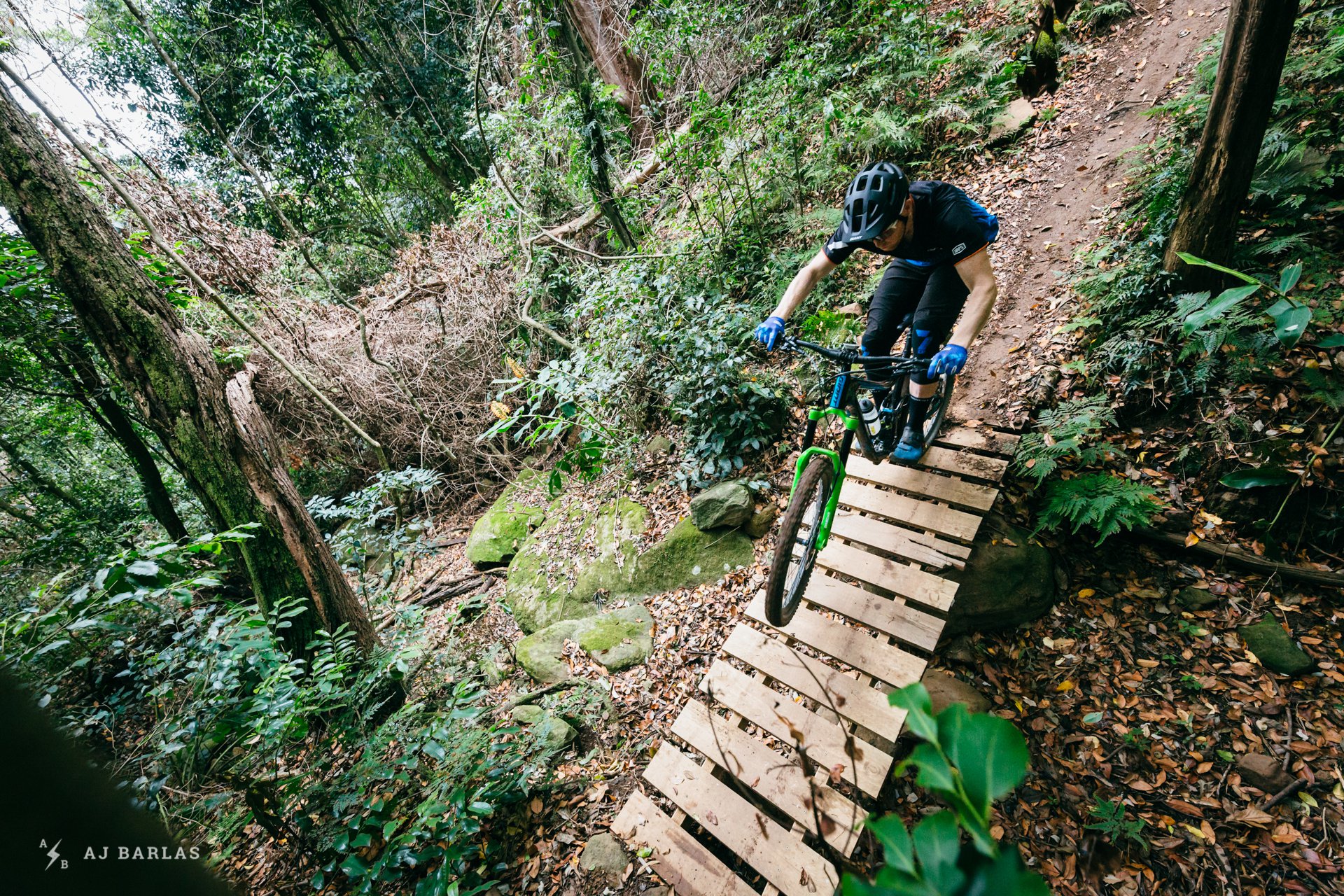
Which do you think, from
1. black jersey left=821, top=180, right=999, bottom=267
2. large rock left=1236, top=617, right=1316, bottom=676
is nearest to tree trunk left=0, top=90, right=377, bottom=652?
black jersey left=821, top=180, right=999, bottom=267

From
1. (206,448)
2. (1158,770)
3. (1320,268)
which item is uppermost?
(206,448)

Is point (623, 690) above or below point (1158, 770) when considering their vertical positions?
above

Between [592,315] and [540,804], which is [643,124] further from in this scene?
[540,804]

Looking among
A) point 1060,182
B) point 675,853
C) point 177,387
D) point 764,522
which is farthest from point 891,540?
point 177,387

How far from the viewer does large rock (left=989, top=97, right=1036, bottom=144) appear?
248 inches

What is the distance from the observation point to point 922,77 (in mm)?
6688

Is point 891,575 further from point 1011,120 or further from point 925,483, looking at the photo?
point 1011,120

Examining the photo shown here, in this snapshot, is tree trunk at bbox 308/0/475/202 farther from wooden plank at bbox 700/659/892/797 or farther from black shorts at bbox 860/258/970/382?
wooden plank at bbox 700/659/892/797

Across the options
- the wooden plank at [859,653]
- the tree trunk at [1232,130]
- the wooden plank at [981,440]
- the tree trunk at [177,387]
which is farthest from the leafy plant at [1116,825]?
the tree trunk at [177,387]

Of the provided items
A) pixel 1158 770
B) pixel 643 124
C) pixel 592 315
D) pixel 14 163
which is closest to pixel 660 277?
pixel 592 315

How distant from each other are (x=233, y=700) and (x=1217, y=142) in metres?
6.69

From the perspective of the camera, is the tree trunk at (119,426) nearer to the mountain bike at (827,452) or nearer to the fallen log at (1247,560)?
the mountain bike at (827,452)

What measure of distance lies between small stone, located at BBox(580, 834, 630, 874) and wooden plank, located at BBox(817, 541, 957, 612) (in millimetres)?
2187

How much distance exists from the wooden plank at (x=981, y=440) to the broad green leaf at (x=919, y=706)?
405 centimetres
